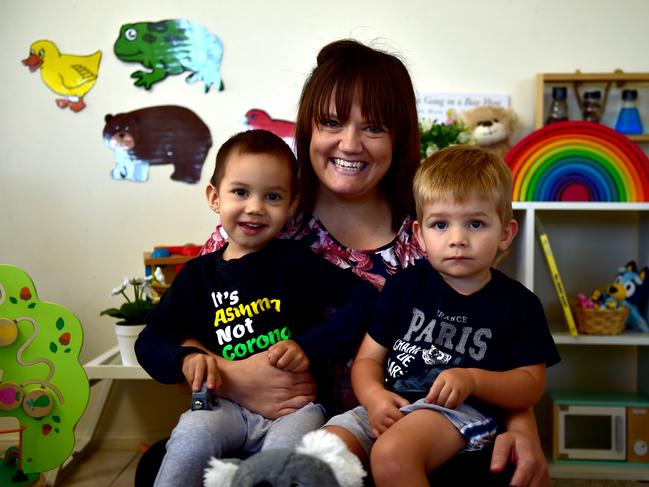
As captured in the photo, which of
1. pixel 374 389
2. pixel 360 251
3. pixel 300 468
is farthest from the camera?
pixel 360 251

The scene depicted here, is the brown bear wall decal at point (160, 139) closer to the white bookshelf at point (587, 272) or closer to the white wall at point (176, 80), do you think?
the white wall at point (176, 80)

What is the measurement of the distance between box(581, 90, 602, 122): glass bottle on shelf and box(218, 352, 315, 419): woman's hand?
1.92 meters

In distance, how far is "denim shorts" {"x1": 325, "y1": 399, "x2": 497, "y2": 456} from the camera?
1060 mm

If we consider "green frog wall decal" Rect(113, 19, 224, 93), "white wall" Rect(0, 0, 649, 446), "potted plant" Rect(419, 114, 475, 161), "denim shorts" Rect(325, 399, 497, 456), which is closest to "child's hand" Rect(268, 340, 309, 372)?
"denim shorts" Rect(325, 399, 497, 456)

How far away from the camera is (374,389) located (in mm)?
1133

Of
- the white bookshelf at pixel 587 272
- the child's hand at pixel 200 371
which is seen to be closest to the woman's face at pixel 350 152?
the child's hand at pixel 200 371

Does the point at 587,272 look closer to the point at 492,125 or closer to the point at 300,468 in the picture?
the point at 492,125

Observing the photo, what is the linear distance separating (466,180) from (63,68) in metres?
2.16

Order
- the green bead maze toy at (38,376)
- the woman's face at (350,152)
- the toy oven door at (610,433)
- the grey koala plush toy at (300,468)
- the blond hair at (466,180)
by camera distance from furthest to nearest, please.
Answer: the toy oven door at (610,433), the green bead maze toy at (38,376), the woman's face at (350,152), the blond hair at (466,180), the grey koala plush toy at (300,468)

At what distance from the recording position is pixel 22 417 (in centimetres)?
212

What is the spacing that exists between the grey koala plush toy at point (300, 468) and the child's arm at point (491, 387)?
0.23 metres

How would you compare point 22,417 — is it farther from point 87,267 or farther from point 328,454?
point 328,454

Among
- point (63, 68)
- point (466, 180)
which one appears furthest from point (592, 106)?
point (63, 68)

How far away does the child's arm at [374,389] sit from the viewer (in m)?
1.08
